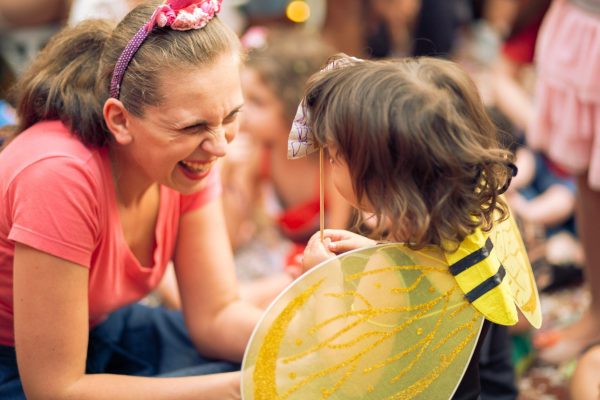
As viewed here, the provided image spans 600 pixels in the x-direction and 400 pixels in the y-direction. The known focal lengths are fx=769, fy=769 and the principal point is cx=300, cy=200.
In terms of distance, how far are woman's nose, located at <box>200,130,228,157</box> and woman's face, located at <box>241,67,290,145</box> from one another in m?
1.29

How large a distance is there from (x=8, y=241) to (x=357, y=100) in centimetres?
71

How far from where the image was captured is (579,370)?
169cm

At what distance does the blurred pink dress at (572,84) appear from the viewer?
210 centimetres

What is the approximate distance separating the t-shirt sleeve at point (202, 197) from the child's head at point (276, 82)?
1016mm

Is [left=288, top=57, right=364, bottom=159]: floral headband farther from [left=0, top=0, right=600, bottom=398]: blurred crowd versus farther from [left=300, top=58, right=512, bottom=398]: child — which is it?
[left=0, top=0, right=600, bottom=398]: blurred crowd

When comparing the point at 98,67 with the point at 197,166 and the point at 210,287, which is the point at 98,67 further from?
the point at 210,287

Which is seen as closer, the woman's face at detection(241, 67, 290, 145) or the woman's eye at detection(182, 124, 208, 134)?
the woman's eye at detection(182, 124, 208, 134)

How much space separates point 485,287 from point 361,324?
215 mm

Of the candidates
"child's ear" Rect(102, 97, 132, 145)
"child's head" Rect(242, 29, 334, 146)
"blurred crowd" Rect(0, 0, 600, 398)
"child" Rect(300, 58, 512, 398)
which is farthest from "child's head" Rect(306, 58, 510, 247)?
"child's head" Rect(242, 29, 334, 146)

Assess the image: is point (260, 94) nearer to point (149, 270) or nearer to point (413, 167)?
point (149, 270)

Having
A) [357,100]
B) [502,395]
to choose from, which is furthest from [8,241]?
[502,395]

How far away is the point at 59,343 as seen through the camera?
55.7 inches

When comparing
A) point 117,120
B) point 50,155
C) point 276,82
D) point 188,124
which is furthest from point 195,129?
point 276,82

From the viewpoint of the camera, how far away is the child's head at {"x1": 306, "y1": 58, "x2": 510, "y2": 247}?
1.23m
